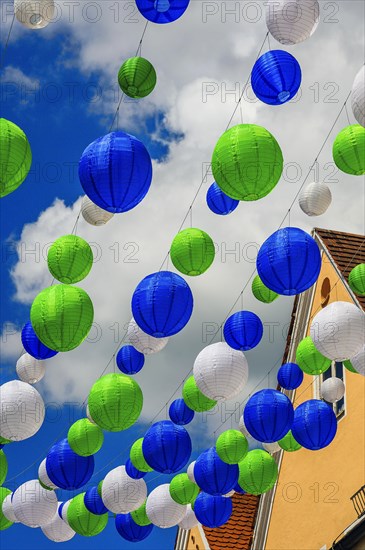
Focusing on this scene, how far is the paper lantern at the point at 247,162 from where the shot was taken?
7.55 m

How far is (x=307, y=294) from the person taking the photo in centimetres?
1836

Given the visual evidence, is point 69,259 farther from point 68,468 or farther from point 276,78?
point 68,468

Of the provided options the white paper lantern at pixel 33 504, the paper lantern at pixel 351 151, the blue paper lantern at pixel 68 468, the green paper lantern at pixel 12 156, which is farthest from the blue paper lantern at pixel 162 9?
the white paper lantern at pixel 33 504

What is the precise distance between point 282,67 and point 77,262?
2.94m

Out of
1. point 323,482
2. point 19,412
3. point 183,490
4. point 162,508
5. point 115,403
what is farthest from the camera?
point 323,482

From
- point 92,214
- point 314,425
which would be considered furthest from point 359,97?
point 314,425

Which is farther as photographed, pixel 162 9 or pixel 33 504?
pixel 33 504

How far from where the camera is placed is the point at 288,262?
826 centimetres

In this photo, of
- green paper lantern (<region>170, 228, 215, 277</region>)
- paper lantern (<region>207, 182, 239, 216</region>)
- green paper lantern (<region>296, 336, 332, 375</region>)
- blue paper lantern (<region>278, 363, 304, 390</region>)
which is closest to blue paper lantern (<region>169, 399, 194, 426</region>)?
blue paper lantern (<region>278, 363, 304, 390</region>)

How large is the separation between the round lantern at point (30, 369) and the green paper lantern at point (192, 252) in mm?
3017

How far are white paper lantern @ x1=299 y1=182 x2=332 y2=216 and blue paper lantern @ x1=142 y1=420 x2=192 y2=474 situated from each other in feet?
10.5

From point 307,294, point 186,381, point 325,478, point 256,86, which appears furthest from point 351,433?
point 256,86

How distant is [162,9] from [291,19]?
126cm

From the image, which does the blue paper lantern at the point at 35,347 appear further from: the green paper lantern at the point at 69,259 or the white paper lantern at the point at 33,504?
the white paper lantern at the point at 33,504
